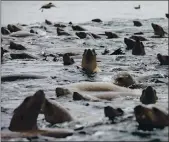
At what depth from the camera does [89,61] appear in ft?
39.8

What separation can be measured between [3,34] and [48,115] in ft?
48.9

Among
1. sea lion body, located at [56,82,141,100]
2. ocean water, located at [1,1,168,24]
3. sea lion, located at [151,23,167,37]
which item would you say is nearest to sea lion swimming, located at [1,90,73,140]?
sea lion body, located at [56,82,141,100]

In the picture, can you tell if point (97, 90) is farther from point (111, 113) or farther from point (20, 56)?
point (20, 56)

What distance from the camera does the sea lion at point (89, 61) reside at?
39.2 ft

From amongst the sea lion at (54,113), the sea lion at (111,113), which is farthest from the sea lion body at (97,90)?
the sea lion at (54,113)

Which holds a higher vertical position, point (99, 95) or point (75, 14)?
point (75, 14)

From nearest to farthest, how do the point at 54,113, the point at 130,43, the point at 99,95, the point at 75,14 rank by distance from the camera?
the point at 54,113 → the point at 99,95 → the point at 130,43 → the point at 75,14

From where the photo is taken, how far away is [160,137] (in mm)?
6469

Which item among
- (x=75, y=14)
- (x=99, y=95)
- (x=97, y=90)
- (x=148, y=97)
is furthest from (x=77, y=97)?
(x=75, y=14)

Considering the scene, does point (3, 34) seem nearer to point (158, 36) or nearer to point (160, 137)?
point (158, 36)

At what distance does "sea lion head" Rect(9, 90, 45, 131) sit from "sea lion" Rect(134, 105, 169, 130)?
4.05 feet

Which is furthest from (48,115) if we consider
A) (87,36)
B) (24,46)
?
(87,36)

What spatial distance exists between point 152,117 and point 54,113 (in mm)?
1339

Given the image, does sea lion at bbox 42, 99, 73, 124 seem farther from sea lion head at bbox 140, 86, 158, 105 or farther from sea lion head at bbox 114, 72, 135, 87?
sea lion head at bbox 114, 72, 135, 87
